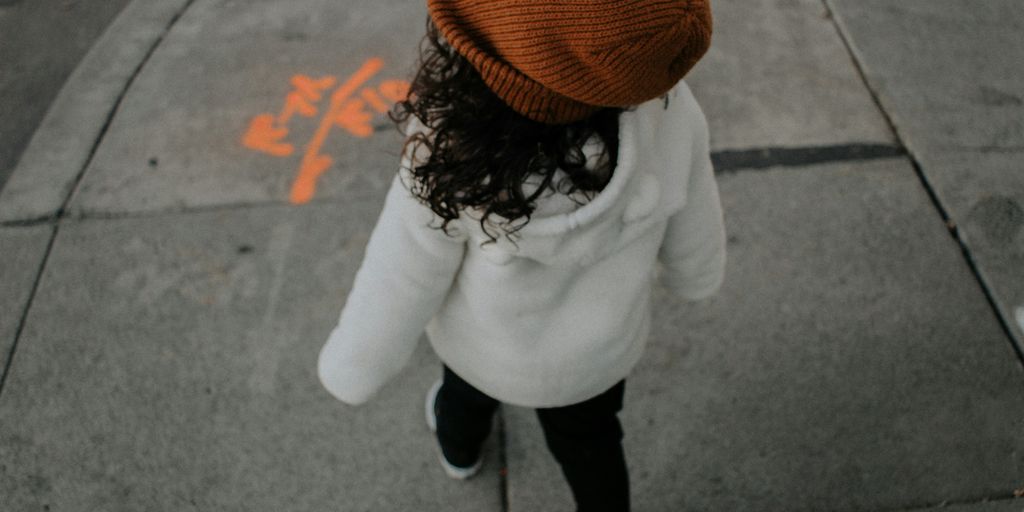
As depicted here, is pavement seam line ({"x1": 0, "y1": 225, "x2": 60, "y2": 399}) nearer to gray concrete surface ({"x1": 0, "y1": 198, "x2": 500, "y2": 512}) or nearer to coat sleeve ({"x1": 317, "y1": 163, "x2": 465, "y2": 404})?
gray concrete surface ({"x1": 0, "y1": 198, "x2": 500, "y2": 512})

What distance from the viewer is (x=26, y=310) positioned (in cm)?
245

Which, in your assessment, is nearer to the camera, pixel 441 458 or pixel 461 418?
pixel 461 418

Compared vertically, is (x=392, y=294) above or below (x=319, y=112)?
above

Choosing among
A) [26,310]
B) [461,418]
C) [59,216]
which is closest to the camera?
[461,418]

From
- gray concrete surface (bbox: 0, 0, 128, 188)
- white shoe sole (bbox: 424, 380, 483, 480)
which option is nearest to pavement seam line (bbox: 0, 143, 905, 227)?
gray concrete surface (bbox: 0, 0, 128, 188)

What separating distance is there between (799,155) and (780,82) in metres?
0.41

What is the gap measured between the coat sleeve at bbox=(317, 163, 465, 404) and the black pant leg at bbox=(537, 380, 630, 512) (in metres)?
0.36

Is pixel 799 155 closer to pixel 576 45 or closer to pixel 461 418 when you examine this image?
pixel 461 418

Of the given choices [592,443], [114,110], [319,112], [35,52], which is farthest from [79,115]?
[592,443]

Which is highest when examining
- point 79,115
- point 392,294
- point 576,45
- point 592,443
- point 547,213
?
point 576,45

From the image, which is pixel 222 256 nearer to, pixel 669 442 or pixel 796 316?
pixel 669 442

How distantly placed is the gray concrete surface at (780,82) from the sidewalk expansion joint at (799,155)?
0.09 feet

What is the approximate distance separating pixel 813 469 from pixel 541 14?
159cm

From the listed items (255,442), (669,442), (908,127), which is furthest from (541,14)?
(908,127)
